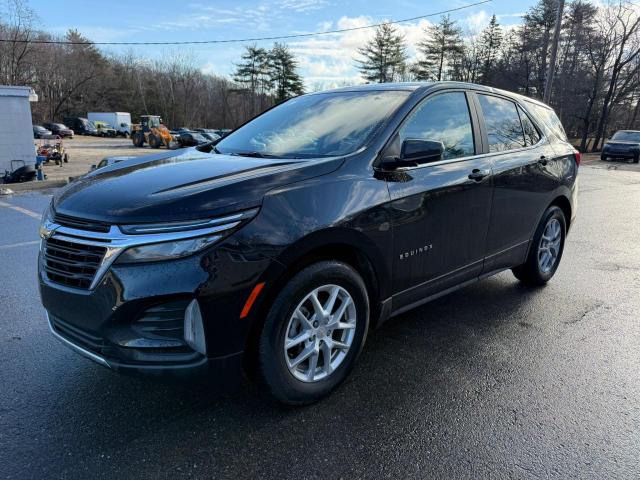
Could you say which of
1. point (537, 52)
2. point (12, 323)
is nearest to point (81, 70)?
point (537, 52)

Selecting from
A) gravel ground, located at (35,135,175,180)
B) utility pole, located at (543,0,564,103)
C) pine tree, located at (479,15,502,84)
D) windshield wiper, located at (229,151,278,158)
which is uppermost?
pine tree, located at (479,15,502,84)

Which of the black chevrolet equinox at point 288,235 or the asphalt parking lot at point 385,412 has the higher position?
the black chevrolet equinox at point 288,235

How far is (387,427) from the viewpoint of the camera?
2.49 metres

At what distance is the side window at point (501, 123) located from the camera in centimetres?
378

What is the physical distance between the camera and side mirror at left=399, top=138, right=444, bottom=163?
2.79 m

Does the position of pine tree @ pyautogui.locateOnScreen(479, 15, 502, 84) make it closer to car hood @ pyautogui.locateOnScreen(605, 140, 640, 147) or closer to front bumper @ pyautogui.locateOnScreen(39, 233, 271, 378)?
car hood @ pyautogui.locateOnScreen(605, 140, 640, 147)

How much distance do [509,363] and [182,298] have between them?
7.55 ft

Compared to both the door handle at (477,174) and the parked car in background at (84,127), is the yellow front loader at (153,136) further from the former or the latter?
the door handle at (477,174)

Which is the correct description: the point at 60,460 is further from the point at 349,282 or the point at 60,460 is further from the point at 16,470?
the point at 349,282

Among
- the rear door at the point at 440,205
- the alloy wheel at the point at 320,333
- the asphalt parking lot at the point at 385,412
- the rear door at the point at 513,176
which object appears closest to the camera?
the asphalt parking lot at the point at 385,412

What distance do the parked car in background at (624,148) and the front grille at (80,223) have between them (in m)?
29.5

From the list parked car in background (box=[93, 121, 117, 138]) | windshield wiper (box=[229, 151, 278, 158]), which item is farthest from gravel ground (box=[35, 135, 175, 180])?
parked car in background (box=[93, 121, 117, 138])

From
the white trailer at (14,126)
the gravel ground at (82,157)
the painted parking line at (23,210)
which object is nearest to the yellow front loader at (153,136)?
the gravel ground at (82,157)

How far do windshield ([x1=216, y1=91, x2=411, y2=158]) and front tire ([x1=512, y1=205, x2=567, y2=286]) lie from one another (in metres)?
2.19
